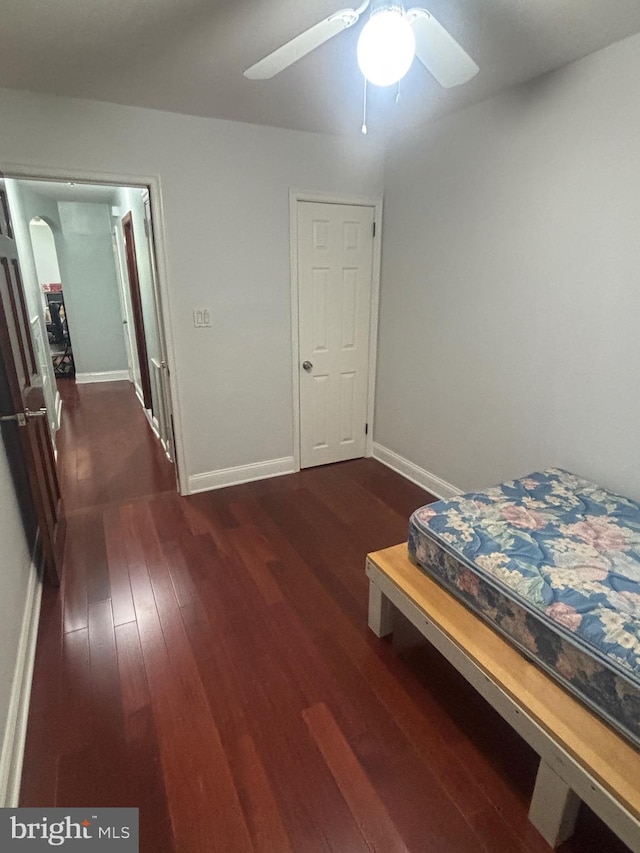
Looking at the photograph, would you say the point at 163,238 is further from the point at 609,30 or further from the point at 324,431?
the point at 609,30

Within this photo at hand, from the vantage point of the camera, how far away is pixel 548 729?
1.22 meters

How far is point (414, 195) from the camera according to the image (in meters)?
3.13

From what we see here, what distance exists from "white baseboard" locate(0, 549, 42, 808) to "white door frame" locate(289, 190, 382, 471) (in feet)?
6.76

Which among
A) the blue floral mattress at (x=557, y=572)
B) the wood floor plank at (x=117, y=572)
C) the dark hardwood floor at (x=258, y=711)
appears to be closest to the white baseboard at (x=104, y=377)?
the wood floor plank at (x=117, y=572)

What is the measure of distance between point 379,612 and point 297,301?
226 centimetres

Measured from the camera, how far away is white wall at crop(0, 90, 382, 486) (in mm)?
2473

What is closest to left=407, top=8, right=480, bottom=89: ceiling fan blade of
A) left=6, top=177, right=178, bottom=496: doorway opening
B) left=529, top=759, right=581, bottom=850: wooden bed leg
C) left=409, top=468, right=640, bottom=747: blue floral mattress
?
left=409, top=468, right=640, bottom=747: blue floral mattress

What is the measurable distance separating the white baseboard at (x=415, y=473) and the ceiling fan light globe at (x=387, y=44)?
239cm

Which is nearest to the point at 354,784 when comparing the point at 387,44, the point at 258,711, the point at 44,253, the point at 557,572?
the point at 258,711

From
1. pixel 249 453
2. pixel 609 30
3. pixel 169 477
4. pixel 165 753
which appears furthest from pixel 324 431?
pixel 609 30

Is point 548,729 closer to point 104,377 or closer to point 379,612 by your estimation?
point 379,612

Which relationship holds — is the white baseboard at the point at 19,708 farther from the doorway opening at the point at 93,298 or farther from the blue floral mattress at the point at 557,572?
the doorway opening at the point at 93,298

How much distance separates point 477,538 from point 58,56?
8.86 feet

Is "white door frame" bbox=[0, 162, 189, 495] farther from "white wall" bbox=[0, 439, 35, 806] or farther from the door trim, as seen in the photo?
the door trim
